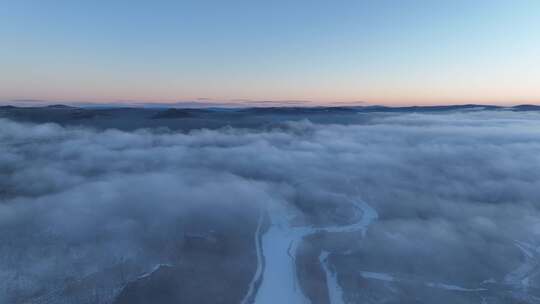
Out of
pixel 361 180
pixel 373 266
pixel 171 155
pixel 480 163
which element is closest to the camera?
pixel 373 266

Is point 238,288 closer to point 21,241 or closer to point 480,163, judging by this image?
point 21,241

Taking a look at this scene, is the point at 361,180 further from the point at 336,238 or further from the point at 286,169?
the point at 336,238

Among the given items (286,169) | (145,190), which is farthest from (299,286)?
(286,169)

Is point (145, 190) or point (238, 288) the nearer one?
point (238, 288)

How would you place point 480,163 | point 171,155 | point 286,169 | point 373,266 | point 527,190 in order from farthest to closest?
point 171,155
point 480,163
point 286,169
point 527,190
point 373,266

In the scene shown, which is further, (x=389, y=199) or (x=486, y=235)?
(x=389, y=199)

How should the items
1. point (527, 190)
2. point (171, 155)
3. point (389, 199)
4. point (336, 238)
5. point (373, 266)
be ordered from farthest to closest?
1. point (171, 155)
2. point (527, 190)
3. point (389, 199)
4. point (336, 238)
5. point (373, 266)

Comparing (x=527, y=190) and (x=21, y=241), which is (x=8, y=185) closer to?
(x=21, y=241)

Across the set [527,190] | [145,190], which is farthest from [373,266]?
[527,190]

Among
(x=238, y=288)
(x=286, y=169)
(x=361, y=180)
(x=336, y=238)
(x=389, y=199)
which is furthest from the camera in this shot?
(x=286, y=169)
